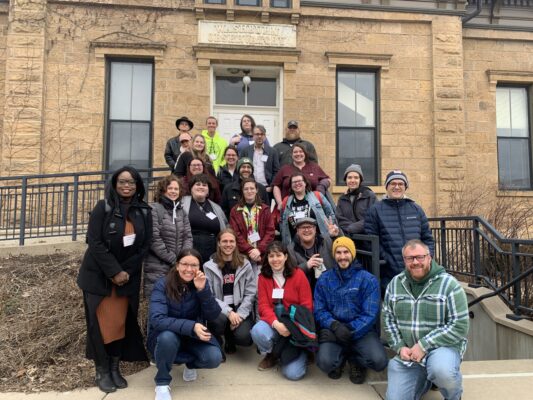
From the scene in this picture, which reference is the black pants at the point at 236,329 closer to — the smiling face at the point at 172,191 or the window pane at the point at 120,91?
the smiling face at the point at 172,191

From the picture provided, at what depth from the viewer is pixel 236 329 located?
421 centimetres

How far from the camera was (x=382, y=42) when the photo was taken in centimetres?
1015

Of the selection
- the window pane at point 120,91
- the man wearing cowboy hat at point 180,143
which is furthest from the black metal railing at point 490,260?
the window pane at point 120,91

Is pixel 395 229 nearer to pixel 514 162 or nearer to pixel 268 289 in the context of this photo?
A: pixel 268 289

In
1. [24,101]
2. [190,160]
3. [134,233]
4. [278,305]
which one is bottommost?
[278,305]

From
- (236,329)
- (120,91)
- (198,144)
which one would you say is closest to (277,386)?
(236,329)

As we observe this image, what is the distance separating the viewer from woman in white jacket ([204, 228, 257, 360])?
4.27m

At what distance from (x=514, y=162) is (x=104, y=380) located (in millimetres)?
11094

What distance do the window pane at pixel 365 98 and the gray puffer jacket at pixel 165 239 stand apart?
6.85 metres

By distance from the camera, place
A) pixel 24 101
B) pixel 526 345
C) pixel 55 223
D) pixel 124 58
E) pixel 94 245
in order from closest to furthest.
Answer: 1. pixel 94 245
2. pixel 526 345
3. pixel 55 223
4. pixel 24 101
5. pixel 124 58

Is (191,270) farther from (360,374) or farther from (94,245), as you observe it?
(360,374)

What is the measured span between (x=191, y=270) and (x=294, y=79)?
23.3 ft

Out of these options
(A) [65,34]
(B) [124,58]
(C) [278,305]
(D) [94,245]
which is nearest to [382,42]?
(B) [124,58]

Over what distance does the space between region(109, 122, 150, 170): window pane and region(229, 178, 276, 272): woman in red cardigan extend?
17.4 ft
